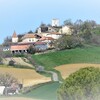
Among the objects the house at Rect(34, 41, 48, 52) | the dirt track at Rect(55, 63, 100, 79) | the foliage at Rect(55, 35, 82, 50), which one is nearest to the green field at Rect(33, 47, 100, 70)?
the dirt track at Rect(55, 63, 100, 79)

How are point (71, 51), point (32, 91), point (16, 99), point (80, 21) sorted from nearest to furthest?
point (16, 99)
point (32, 91)
point (71, 51)
point (80, 21)

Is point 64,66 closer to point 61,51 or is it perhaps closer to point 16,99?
point 61,51

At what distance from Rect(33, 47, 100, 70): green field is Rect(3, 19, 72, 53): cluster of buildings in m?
12.9

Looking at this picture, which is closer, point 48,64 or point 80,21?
point 48,64

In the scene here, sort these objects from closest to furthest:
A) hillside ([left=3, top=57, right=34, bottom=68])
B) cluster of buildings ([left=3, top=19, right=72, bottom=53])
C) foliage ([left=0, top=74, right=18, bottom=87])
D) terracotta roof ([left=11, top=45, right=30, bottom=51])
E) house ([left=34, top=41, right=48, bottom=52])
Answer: foliage ([left=0, top=74, right=18, bottom=87])
hillside ([left=3, top=57, right=34, bottom=68])
house ([left=34, top=41, right=48, bottom=52])
terracotta roof ([left=11, top=45, right=30, bottom=51])
cluster of buildings ([left=3, top=19, right=72, bottom=53])

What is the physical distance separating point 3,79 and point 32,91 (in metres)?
5.48

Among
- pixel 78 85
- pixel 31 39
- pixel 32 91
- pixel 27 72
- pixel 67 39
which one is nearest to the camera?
pixel 78 85

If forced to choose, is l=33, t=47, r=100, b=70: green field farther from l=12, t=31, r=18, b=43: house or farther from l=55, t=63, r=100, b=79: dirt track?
l=12, t=31, r=18, b=43: house

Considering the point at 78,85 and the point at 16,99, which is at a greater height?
the point at 78,85

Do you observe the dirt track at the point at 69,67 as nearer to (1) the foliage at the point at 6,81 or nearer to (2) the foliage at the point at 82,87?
(1) the foliage at the point at 6,81

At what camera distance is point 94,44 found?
102 metres

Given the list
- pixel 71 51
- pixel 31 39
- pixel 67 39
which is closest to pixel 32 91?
pixel 71 51

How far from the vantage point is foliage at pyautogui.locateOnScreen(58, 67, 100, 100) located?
20.6m

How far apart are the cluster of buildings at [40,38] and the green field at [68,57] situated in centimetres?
1292
